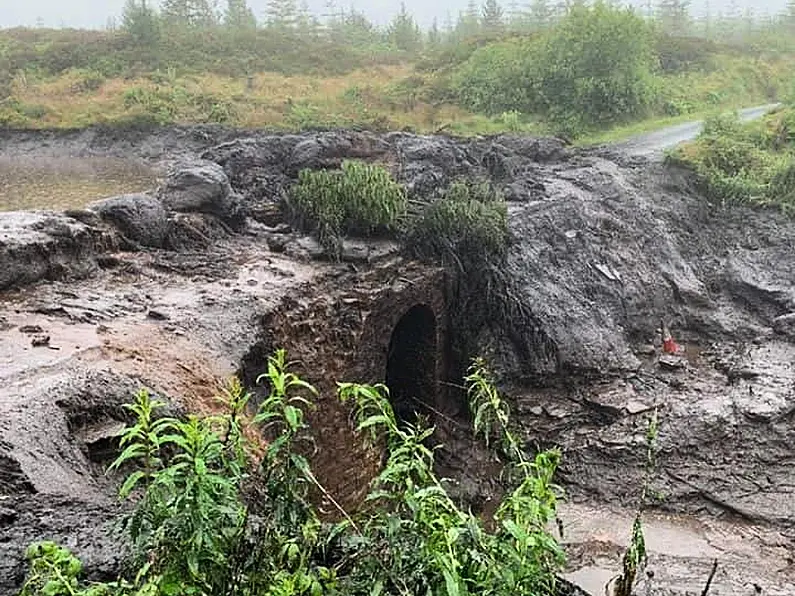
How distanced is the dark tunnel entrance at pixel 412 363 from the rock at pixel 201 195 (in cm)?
325

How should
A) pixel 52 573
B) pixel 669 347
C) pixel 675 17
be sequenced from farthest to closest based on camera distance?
1. pixel 675 17
2. pixel 669 347
3. pixel 52 573

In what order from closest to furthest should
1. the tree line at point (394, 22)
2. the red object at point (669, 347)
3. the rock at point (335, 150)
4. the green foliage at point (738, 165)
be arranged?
1. the red object at point (669, 347)
2. the rock at point (335, 150)
3. the green foliage at point (738, 165)
4. the tree line at point (394, 22)

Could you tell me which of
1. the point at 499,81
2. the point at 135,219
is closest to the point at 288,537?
the point at 135,219

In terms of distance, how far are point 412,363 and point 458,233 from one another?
2.21m

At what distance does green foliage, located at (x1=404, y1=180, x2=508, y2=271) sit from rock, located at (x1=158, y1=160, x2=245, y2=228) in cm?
293

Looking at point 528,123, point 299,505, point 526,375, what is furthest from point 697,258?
point 299,505

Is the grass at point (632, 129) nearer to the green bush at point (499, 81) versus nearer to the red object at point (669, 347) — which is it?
the green bush at point (499, 81)

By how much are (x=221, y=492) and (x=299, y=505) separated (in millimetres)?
407

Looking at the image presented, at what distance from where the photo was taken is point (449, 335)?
1303 centimetres

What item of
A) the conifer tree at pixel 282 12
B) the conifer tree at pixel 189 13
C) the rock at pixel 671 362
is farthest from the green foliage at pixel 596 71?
the conifer tree at pixel 282 12

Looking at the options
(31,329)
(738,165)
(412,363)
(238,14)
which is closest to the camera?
(31,329)

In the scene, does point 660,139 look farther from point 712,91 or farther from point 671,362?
point 712,91

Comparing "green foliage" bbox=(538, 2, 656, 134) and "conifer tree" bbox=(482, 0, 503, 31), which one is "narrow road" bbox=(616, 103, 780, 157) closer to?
"green foliage" bbox=(538, 2, 656, 134)

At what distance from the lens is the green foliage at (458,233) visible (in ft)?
42.0
